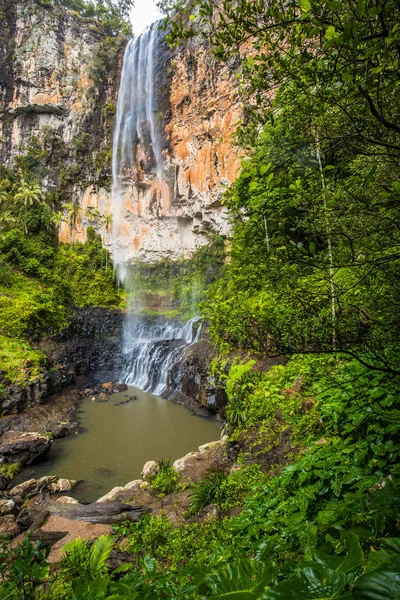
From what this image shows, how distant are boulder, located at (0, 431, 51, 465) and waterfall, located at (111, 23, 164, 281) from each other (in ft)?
57.2

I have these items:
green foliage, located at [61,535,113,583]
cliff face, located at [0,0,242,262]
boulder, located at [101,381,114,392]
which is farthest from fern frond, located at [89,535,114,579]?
cliff face, located at [0,0,242,262]

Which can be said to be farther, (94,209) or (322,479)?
(94,209)

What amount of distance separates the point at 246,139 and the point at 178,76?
25041mm

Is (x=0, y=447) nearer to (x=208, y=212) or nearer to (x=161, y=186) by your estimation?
(x=208, y=212)

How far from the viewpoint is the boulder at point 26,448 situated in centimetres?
786

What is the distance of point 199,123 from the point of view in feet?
68.9

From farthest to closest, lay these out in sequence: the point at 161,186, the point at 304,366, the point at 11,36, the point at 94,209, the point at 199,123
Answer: the point at 11,36 → the point at 94,209 → the point at 161,186 → the point at 199,123 → the point at 304,366

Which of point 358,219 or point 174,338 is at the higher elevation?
point 358,219

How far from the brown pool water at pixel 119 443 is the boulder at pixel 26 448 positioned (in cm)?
24

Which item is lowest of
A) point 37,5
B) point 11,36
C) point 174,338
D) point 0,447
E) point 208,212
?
point 0,447

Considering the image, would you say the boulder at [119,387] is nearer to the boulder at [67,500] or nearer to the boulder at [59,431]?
the boulder at [59,431]

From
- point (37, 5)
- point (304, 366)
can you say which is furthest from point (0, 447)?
point (37, 5)

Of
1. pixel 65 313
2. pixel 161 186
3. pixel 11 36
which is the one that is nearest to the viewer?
pixel 65 313

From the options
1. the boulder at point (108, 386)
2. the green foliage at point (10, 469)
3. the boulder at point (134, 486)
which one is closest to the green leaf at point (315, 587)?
the boulder at point (134, 486)
